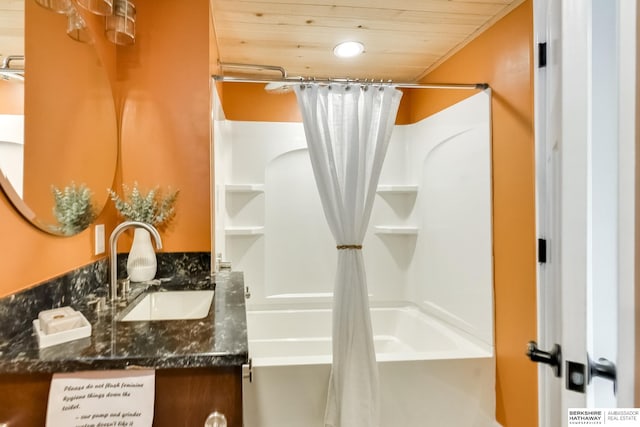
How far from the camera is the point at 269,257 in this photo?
9.20 feet

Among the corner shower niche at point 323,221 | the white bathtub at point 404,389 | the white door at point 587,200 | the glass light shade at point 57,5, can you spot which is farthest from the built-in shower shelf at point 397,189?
the glass light shade at point 57,5

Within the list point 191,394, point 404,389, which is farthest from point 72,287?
point 404,389

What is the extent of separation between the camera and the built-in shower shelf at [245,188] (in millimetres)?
2641

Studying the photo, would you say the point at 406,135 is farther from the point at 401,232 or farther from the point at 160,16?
the point at 160,16

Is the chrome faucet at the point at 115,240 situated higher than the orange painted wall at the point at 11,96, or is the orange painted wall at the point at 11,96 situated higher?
the orange painted wall at the point at 11,96

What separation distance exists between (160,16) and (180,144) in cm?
65

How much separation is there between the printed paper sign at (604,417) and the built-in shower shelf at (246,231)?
2270 mm

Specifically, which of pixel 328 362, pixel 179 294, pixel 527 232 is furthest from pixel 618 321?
pixel 179 294

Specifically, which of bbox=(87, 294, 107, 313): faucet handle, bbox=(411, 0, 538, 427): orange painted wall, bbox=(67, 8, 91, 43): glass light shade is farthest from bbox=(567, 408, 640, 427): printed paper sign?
bbox=(67, 8, 91, 43): glass light shade

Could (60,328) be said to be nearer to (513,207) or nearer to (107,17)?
(107,17)

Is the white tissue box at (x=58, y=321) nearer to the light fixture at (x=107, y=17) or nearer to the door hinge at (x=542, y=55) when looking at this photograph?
the light fixture at (x=107, y=17)

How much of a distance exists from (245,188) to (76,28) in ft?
5.10

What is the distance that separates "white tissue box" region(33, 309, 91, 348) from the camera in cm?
83

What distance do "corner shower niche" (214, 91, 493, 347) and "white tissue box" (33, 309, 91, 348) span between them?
1.44 meters
